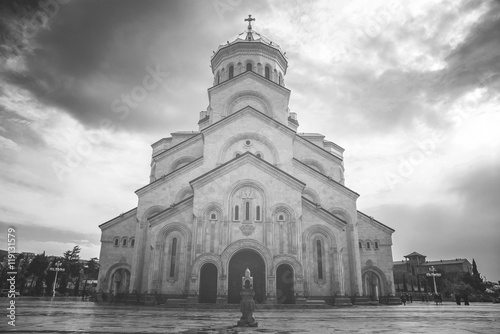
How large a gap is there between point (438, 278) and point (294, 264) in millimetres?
60933

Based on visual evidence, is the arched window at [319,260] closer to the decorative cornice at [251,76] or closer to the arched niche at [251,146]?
the arched niche at [251,146]

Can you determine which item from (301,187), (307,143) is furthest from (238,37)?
(301,187)

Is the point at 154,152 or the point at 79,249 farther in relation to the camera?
the point at 79,249

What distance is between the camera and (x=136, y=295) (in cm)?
2122

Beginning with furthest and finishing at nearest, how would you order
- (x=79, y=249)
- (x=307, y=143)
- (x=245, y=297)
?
(x=79, y=249) → (x=307, y=143) → (x=245, y=297)

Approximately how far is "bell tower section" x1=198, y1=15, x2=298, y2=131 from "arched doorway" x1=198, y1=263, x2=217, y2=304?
13.5 m

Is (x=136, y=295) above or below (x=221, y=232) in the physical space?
below

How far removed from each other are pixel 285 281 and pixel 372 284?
11850mm

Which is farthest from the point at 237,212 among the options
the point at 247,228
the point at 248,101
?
the point at 248,101

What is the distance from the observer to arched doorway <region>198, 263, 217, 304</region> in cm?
1956

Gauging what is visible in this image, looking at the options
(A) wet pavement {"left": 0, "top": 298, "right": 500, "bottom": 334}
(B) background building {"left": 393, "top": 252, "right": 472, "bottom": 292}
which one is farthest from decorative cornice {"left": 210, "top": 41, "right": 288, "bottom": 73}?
(B) background building {"left": 393, "top": 252, "right": 472, "bottom": 292}

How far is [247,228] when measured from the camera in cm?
2023

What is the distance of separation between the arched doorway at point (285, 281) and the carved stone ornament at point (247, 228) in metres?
2.92

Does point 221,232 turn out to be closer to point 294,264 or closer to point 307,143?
point 294,264
